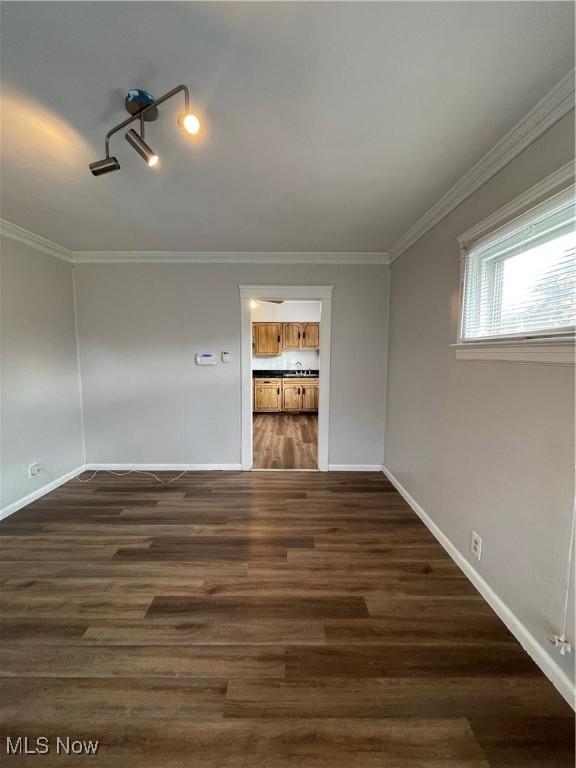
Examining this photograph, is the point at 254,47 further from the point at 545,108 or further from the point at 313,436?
the point at 313,436

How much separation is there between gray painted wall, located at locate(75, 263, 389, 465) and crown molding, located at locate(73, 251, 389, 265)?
62 millimetres

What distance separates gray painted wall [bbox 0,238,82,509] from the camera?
8.21 feet

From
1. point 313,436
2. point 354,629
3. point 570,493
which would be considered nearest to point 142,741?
point 354,629

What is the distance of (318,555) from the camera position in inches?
79.5

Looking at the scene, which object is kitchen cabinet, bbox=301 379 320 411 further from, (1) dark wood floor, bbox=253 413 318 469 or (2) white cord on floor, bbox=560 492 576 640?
(2) white cord on floor, bbox=560 492 576 640

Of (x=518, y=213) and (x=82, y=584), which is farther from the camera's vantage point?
(x=82, y=584)

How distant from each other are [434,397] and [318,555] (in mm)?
1454

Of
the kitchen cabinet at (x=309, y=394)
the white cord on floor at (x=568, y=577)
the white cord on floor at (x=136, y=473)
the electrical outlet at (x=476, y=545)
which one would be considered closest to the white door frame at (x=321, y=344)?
the white cord on floor at (x=136, y=473)

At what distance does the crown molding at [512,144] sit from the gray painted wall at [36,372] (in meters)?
3.53

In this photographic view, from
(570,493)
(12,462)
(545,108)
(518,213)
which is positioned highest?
(545,108)

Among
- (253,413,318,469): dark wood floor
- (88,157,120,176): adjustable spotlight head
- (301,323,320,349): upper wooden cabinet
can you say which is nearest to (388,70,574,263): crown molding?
(88,157,120,176): adjustable spotlight head

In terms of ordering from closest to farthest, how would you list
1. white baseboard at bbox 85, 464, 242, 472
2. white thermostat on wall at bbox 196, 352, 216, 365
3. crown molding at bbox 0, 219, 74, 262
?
crown molding at bbox 0, 219, 74, 262 → white thermostat on wall at bbox 196, 352, 216, 365 → white baseboard at bbox 85, 464, 242, 472

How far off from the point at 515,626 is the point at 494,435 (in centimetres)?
94

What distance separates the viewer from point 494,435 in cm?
161
